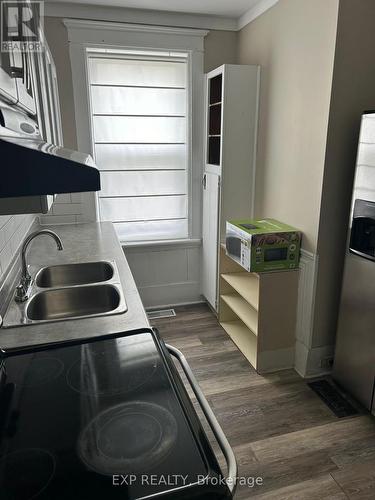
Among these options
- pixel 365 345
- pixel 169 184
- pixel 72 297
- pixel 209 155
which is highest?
pixel 209 155

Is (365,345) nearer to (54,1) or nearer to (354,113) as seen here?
(354,113)

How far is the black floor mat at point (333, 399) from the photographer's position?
2121mm

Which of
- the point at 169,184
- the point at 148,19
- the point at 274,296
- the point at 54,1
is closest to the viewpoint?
the point at 274,296

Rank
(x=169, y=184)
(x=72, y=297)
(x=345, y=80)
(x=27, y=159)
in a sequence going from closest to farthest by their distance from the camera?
(x=27, y=159) < (x=72, y=297) < (x=345, y=80) < (x=169, y=184)

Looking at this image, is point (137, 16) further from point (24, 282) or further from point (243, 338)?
point (243, 338)

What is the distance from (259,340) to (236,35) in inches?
102

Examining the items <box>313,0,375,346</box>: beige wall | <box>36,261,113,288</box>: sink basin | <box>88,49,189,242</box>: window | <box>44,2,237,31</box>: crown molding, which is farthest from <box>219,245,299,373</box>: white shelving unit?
<box>44,2,237,31</box>: crown molding

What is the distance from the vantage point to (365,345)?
6.75 feet

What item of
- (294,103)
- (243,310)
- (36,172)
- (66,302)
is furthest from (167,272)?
(36,172)

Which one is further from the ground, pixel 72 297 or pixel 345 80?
pixel 345 80

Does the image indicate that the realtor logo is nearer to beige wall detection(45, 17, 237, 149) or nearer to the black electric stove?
the black electric stove

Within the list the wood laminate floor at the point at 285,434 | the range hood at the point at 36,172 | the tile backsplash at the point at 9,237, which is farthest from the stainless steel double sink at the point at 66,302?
the wood laminate floor at the point at 285,434

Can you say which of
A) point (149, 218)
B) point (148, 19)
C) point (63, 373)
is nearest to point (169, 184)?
point (149, 218)

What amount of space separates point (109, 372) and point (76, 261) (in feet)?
3.91
